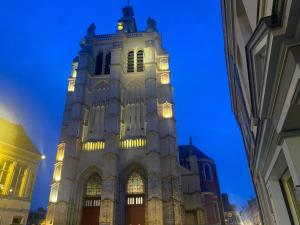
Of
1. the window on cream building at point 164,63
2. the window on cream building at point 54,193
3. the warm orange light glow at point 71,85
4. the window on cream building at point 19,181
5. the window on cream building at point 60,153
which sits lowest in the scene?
the window on cream building at point 19,181

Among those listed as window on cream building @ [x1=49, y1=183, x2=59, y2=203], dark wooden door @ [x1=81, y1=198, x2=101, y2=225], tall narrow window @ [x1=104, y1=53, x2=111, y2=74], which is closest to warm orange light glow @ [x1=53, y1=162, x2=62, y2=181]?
window on cream building @ [x1=49, y1=183, x2=59, y2=203]

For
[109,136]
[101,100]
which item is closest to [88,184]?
[109,136]

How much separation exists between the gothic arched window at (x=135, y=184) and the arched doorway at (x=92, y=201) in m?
3.85

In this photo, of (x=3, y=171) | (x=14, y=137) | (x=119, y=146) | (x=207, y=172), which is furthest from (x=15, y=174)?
(x=207, y=172)

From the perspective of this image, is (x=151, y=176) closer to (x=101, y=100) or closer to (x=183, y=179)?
(x=183, y=179)

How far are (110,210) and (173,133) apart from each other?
12.5 metres

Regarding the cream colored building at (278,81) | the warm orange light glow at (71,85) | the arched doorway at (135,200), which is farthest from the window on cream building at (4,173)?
the warm orange light glow at (71,85)

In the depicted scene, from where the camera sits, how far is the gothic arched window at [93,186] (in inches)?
1149

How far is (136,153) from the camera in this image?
29.5 meters

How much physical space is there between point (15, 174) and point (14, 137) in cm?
207

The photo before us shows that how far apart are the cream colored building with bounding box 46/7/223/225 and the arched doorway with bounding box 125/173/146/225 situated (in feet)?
0.35

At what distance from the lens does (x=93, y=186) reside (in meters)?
29.7

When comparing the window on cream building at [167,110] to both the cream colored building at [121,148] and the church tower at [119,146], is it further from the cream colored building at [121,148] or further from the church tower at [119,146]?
the cream colored building at [121,148]

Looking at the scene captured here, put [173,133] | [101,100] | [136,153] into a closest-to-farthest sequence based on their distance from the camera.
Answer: [136,153] < [173,133] < [101,100]
